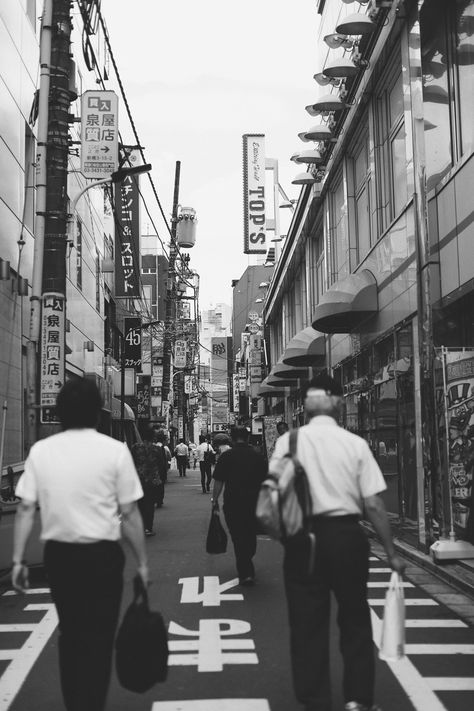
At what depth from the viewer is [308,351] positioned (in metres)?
21.5

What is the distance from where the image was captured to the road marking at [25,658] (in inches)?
212

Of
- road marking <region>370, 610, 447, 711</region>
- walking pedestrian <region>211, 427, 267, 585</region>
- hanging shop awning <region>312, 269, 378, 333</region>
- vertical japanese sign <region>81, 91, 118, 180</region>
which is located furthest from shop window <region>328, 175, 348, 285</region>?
road marking <region>370, 610, 447, 711</region>

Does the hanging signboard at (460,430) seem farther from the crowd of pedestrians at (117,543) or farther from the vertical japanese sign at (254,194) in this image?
the vertical japanese sign at (254,194)

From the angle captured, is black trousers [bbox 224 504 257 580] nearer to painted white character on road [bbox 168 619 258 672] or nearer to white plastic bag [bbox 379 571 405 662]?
painted white character on road [bbox 168 619 258 672]

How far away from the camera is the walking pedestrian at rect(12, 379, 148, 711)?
405 centimetres

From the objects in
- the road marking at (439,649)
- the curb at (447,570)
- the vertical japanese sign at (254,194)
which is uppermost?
the vertical japanese sign at (254,194)

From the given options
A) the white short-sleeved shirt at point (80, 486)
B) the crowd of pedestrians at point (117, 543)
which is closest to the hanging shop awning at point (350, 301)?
the crowd of pedestrians at point (117, 543)

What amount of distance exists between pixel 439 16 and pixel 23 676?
1035 centimetres

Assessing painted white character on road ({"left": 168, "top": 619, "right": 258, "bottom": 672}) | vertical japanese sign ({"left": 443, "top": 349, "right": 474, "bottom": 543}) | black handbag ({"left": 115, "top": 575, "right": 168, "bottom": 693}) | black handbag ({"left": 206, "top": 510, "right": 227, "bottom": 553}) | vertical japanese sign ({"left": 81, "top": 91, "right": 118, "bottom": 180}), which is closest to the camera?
black handbag ({"left": 115, "top": 575, "right": 168, "bottom": 693})

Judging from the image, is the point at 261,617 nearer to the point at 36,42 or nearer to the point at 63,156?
the point at 63,156

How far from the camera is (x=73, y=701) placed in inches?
159

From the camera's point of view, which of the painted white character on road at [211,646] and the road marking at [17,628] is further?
the road marking at [17,628]

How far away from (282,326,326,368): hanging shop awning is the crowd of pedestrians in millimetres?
16782

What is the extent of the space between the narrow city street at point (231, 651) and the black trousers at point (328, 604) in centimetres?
78
